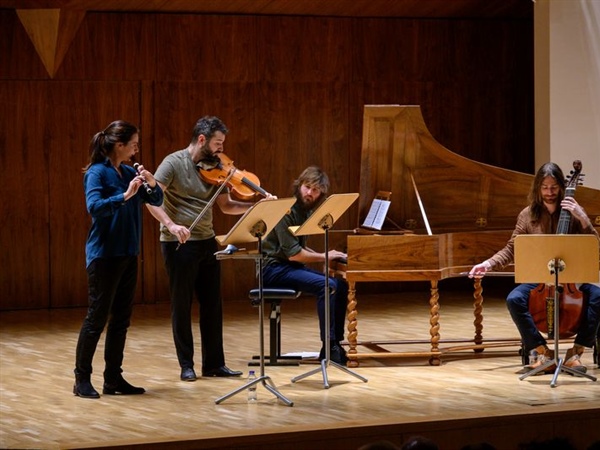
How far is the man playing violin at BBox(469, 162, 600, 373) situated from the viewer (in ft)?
20.1

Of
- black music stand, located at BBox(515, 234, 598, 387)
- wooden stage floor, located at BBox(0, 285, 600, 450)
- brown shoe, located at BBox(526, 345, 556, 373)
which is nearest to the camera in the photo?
wooden stage floor, located at BBox(0, 285, 600, 450)

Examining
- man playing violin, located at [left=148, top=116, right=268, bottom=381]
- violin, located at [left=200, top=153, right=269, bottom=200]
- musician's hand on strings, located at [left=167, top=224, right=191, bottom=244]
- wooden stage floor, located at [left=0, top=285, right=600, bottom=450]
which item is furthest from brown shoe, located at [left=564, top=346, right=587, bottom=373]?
musician's hand on strings, located at [left=167, top=224, right=191, bottom=244]

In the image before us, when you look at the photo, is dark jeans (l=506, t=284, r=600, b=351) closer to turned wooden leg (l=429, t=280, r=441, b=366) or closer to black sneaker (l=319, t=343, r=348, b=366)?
turned wooden leg (l=429, t=280, r=441, b=366)

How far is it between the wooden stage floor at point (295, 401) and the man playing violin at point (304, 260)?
272 millimetres

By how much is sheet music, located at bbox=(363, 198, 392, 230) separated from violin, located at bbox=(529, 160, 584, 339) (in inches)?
38.6

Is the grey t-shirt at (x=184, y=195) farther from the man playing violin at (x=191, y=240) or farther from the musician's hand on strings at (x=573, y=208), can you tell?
the musician's hand on strings at (x=573, y=208)

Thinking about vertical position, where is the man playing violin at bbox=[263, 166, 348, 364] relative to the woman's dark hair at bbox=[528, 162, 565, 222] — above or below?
below

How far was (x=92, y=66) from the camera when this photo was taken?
9.49 m

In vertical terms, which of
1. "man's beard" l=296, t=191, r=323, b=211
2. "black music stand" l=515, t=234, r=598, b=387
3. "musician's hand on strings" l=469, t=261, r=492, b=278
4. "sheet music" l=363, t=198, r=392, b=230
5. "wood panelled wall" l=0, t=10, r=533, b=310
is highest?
"wood panelled wall" l=0, t=10, r=533, b=310

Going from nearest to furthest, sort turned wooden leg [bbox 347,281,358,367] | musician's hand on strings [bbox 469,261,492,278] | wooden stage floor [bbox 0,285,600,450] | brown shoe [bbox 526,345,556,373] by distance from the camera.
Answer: wooden stage floor [bbox 0,285,600,450] < brown shoe [bbox 526,345,556,373] < musician's hand on strings [bbox 469,261,492,278] < turned wooden leg [bbox 347,281,358,367]

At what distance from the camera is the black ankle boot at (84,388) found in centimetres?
564

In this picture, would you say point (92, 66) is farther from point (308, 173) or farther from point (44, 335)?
point (308, 173)

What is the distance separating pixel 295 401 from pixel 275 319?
3.25 feet

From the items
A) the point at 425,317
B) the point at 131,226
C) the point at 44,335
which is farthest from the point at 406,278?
the point at 44,335
